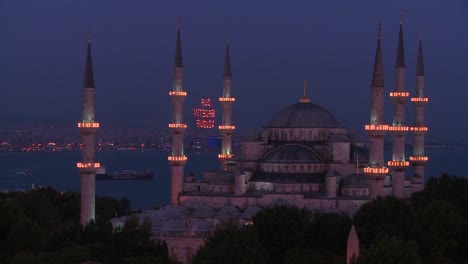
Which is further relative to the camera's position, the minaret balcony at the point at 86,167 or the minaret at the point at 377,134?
the minaret balcony at the point at 86,167

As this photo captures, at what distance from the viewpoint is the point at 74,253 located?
34.9m

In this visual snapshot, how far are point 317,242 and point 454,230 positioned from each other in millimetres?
5632

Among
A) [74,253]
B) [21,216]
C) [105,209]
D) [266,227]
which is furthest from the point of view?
[105,209]

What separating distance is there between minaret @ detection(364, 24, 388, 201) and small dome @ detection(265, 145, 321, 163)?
558cm

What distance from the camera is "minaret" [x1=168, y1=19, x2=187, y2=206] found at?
49875mm

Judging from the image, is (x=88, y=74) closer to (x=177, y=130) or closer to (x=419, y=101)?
(x=177, y=130)

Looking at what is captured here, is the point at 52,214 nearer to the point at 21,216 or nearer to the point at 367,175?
the point at 21,216

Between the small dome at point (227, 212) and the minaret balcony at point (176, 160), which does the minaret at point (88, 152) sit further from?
the minaret balcony at point (176, 160)

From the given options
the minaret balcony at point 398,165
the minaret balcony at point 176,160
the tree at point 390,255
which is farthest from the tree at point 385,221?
the minaret balcony at point 176,160

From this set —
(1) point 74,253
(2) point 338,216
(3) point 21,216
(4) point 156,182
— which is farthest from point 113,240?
(4) point 156,182

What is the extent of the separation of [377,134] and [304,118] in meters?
9.07

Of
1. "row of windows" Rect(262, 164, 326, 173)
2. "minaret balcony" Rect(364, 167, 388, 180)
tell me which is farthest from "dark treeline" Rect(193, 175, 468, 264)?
"row of windows" Rect(262, 164, 326, 173)

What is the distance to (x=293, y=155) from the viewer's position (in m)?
47.9

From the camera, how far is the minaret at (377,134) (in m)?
42.3
